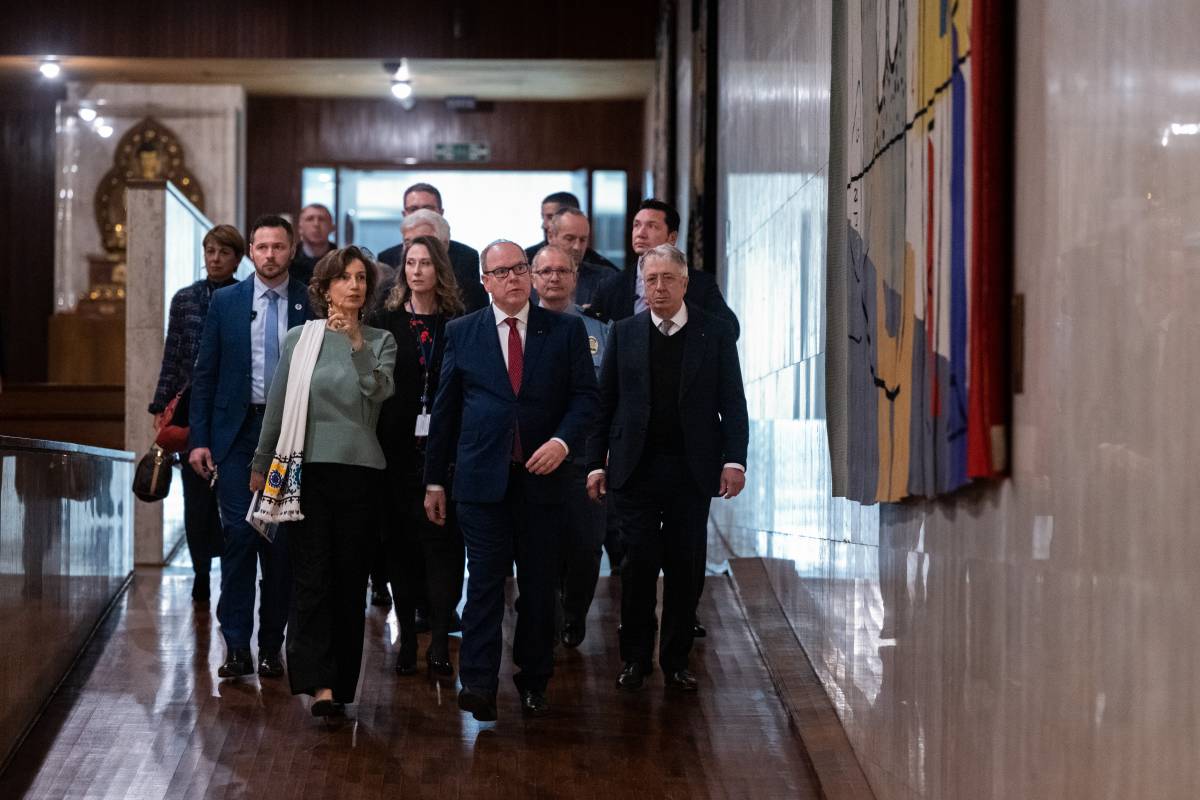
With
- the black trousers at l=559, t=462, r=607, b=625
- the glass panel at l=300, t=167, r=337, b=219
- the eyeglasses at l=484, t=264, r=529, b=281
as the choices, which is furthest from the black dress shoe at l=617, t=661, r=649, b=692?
the glass panel at l=300, t=167, r=337, b=219

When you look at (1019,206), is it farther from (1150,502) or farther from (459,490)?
(459,490)

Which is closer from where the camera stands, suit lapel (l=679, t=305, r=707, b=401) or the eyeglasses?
the eyeglasses

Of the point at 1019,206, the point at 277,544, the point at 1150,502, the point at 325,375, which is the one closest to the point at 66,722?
the point at 277,544

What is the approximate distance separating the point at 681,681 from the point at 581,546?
2.35ft

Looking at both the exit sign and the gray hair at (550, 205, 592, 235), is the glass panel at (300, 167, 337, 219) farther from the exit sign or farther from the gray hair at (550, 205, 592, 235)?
the gray hair at (550, 205, 592, 235)

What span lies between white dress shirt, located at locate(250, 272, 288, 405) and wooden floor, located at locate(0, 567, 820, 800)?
1.01 meters

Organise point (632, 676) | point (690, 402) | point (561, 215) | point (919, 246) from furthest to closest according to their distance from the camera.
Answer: point (561, 215), point (632, 676), point (690, 402), point (919, 246)

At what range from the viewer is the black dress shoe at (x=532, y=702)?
5332 mm

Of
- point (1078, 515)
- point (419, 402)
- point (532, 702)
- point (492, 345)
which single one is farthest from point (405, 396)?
point (1078, 515)

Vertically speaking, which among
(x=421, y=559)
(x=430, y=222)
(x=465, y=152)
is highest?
(x=465, y=152)

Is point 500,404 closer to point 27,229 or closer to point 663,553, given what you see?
point 663,553

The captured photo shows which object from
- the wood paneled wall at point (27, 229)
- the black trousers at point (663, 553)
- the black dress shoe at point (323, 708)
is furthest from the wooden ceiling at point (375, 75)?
the black dress shoe at point (323, 708)

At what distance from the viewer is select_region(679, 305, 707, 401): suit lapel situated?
220 inches

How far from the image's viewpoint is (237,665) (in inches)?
227
